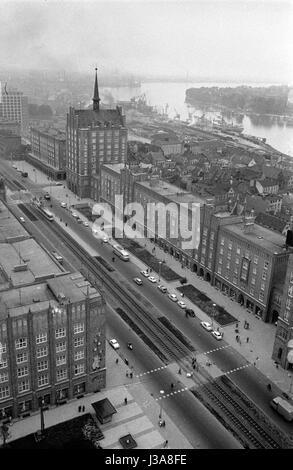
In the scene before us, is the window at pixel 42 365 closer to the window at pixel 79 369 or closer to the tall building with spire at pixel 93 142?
the window at pixel 79 369

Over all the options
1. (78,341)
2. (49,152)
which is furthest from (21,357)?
(49,152)

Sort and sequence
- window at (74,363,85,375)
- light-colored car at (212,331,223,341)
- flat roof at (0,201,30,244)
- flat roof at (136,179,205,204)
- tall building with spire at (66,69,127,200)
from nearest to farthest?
window at (74,363,85,375) → light-colored car at (212,331,223,341) → flat roof at (0,201,30,244) → flat roof at (136,179,205,204) → tall building with spire at (66,69,127,200)

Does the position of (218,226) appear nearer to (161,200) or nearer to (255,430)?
(161,200)

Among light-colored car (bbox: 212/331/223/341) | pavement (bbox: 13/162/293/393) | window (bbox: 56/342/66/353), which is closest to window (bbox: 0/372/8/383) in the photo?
window (bbox: 56/342/66/353)

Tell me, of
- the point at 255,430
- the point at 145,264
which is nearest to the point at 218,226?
the point at 145,264

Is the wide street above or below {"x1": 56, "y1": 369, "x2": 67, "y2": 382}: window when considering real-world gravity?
below
